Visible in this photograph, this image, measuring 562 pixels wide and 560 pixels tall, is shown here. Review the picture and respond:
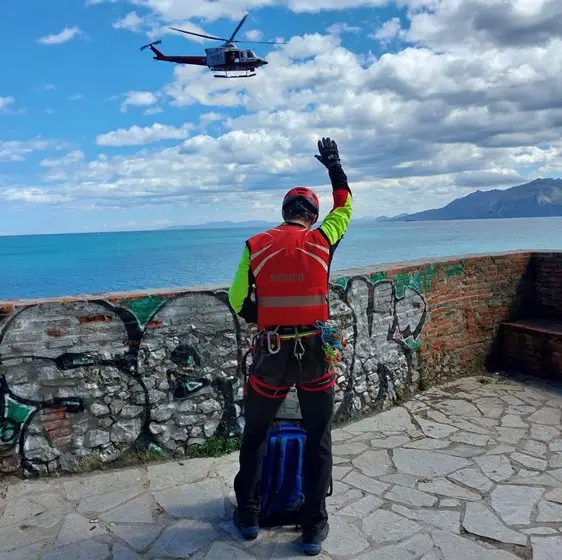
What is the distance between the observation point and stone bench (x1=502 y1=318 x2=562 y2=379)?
23.3 feet

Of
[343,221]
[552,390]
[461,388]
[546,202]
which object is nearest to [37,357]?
[343,221]

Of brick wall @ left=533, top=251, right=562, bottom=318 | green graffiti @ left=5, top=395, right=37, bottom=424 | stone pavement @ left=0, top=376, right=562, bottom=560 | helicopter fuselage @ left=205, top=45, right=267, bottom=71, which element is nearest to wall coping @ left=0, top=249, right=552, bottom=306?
green graffiti @ left=5, top=395, right=37, bottom=424

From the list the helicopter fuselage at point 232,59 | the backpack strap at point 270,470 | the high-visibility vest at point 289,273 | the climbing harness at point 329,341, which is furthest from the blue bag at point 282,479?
the helicopter fuselage at point 232,59

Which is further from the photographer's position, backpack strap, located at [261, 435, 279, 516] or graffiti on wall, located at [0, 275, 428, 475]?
graffiti on wall, located at [0, 275, 428, 475]

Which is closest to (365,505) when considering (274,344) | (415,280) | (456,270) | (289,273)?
(274,344)

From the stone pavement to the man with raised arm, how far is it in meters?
0.32

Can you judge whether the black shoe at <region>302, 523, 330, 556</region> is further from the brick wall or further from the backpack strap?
the brick wall

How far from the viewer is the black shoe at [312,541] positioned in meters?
3.39

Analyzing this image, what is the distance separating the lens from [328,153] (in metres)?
3.67

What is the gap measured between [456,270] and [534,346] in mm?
1434

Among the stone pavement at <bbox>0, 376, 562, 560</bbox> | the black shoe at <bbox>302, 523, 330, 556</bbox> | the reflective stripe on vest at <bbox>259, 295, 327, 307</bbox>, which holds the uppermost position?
the reflective stripe on vest at <bbox>259, 295, 327, 307</bbox>

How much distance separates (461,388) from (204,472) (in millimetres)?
3538

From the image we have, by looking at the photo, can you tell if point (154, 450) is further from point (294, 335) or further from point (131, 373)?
point (294, 335)

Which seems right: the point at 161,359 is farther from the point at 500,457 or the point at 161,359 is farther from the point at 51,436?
the point at 500,457
